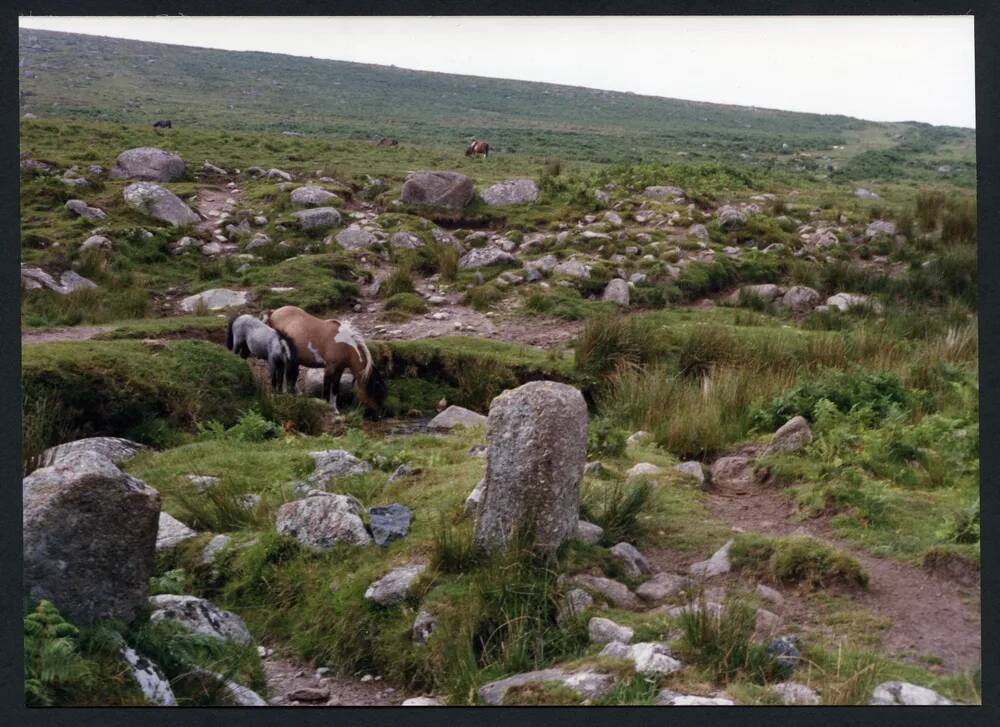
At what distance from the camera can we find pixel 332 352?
37.0 feet

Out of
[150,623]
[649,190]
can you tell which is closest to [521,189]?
[649,190]

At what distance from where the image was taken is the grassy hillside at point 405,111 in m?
32.5

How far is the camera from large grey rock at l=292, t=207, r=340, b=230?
16.5 meters

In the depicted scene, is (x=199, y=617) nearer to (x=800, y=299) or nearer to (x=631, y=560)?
(x=631, y=560)

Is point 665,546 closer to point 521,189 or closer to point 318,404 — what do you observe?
point 318,404

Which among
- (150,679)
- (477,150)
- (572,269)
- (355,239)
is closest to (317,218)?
(355,239)

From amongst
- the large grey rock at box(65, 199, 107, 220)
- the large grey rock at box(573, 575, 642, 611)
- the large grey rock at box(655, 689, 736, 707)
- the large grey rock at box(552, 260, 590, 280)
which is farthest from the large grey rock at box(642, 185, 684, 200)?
the large grey rock at box(655, 689, 736, 707)

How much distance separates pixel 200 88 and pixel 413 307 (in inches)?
1133

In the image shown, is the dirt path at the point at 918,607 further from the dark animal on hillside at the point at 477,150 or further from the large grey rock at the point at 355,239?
the dark animal on hillside at the point at 477,150

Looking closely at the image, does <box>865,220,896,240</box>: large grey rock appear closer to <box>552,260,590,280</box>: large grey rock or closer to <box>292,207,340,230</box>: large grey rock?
<box>552,260,590,280</box>: large grey rock

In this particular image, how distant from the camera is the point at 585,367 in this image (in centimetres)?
1102

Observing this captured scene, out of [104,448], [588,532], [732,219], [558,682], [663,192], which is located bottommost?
[104,448]

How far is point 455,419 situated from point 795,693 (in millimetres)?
5692

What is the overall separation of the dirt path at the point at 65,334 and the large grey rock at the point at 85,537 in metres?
6.66
